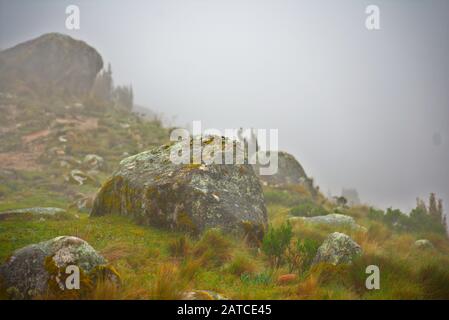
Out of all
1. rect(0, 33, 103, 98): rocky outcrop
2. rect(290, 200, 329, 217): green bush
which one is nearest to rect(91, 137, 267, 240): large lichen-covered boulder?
rect(290, 200, 329, 217): green bush

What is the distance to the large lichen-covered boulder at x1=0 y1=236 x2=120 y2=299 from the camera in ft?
14.8

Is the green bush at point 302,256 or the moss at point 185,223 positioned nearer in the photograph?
the green bush at point 302,256

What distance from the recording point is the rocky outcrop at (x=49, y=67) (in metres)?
33.7

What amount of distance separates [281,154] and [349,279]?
17.3 m

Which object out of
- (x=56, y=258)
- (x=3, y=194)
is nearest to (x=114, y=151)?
(x=3, y=194)

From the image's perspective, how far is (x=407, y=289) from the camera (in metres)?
5.26

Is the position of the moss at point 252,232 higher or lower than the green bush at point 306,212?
higher

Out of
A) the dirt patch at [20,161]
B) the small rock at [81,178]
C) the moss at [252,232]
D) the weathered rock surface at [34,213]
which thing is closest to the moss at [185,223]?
the moss at [252,232]

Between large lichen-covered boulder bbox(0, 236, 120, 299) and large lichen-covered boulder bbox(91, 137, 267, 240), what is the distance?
2.97 meters

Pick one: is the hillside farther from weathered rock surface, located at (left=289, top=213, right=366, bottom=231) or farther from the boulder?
the boulder

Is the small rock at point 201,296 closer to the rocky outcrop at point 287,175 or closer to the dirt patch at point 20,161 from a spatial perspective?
the rocky outcrop at point 287,175

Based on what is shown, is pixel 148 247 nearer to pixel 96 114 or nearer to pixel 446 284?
pixel 446 284

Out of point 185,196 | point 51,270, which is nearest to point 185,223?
point 185,196

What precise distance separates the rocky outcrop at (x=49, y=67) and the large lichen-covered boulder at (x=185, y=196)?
29529 millimetres
